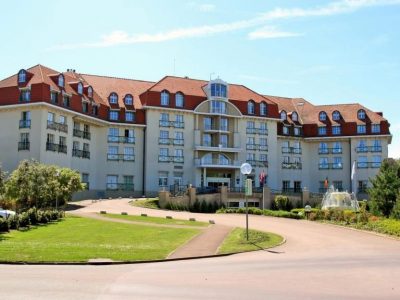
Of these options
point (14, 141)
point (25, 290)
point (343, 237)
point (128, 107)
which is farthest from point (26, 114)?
point (25, 290)

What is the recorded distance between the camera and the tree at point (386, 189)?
116 ft

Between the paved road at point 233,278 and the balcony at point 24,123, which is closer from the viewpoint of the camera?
the paved road at point 233,278

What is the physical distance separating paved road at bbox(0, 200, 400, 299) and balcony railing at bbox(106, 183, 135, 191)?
40699 millimetres

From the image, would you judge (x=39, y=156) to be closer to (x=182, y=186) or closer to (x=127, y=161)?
(x=127, y=161)

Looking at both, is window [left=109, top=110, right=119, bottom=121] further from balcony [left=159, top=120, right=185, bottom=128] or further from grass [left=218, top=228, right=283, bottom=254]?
grass [left=218, top=228, right=283, bottom=254]

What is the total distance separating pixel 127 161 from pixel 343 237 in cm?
3786

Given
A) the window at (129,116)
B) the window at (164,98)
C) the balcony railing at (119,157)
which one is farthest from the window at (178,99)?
the balcony railing at (119,157)

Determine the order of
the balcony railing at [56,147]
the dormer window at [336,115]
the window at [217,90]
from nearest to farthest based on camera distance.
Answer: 1. the balcony railing at [56,147]
2. the window at [217,90]
3. the dormer window at [336,115]

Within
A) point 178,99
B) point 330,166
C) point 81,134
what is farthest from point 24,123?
point 330,166

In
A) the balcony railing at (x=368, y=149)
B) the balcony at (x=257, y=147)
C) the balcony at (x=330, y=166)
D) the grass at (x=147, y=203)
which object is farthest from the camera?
the balcony at (x=330, y=166)

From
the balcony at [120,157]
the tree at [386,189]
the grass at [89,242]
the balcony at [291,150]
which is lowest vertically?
the grass at [89,242]

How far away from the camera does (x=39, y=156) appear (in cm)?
4988

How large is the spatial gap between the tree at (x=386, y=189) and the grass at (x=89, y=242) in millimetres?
14758

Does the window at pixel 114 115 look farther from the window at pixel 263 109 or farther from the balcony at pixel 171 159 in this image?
the window at pixel 263 109
